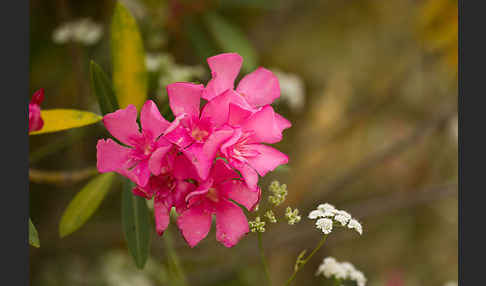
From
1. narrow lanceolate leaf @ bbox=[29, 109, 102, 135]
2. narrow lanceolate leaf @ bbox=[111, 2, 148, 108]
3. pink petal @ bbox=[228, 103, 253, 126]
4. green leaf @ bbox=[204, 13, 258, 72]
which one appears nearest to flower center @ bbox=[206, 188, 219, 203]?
pink petal @ bbox=[228, 103, 253, 126]

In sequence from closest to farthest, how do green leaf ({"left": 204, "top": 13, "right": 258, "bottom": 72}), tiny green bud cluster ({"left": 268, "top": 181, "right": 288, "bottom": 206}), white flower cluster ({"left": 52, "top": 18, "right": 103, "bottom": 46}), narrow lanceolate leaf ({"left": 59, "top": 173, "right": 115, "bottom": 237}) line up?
1. tiny green bud cluster ({"left": 268, "top": 181, "right": 288, "bottom": 206})
2. narrow lanceolate leaf ({"left": 59, "top": 173, "right": 115, "bottom": 237})
3. white flower cluster ({"left": 52, "top": 18, "right": 103, "bottom": 46})
4. green leaf ({"left": 204, "top": 13, "right": 258, "bottom": 72})

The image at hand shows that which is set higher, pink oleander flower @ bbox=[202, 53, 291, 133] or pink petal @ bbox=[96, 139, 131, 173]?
pink oleander flower @ bbox=[202, 53, 291, 133]

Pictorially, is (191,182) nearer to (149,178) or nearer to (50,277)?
(149,178)

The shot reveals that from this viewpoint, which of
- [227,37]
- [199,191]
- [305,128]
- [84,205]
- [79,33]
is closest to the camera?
[199,191]

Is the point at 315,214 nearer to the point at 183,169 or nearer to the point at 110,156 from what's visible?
the point at 183,169

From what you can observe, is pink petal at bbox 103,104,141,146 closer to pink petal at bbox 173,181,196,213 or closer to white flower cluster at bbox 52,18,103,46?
pink petal at bbox 173,181,196,213

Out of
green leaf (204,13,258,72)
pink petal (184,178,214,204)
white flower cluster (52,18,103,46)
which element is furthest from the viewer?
green leaf (204,13,258,72)

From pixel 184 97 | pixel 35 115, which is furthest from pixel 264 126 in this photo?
pixel 35 115
